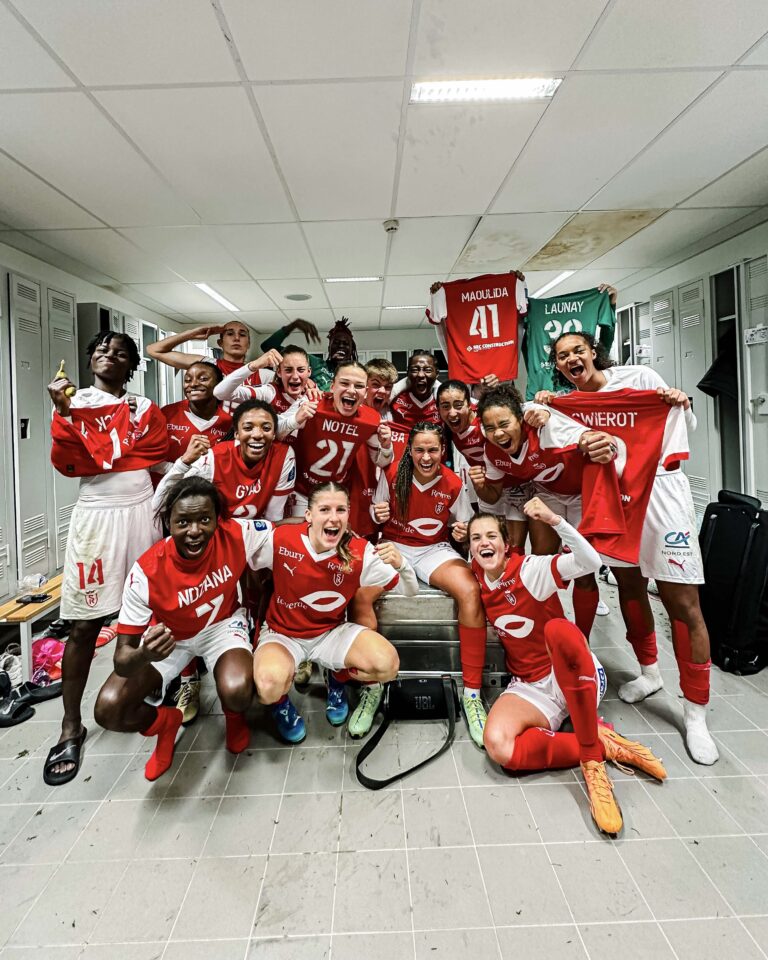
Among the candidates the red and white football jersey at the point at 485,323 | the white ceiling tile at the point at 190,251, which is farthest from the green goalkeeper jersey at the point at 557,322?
the white ceiling tile at the point at 190,251

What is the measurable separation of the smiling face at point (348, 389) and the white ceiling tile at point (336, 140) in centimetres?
119

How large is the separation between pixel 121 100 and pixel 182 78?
356 mm

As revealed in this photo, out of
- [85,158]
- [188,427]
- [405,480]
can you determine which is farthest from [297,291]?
[405,480]

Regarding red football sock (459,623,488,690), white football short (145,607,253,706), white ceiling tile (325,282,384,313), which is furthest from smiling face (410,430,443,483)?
white ceiling tile (325,282,384,313)

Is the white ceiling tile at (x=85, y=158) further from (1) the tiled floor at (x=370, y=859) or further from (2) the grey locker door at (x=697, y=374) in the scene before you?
(2) the grey locker door at (x=697, y=374)

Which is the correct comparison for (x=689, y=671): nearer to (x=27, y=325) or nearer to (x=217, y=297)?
(x=27, y=325)

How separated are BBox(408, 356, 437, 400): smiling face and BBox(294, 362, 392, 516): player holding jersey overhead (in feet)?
1.85

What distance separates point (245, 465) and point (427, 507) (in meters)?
0.97

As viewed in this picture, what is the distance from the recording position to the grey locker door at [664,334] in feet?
14.8

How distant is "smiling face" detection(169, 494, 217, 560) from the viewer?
1788mm

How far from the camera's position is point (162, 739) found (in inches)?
75.4

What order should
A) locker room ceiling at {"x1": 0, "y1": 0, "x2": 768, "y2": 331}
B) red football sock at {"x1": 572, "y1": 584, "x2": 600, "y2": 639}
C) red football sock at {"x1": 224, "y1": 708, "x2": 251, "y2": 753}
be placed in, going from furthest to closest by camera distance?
red football sock at {"x1": 572, "y1": 584, "x2": 600, "y2": 639} < red football sock at {"x1": 224, "y1": 708, "x2": 251, "y2": 753} < locker room ceiling at {"x1": 0, "y1": 0, "x2": 768, "y2": 331}

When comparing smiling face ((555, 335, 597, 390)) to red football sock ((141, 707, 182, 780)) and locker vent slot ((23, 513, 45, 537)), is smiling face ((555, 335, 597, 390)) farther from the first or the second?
locker vent slot ((23, 513, 45, 537))

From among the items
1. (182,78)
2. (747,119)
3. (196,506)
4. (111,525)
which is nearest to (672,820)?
(196,506)
